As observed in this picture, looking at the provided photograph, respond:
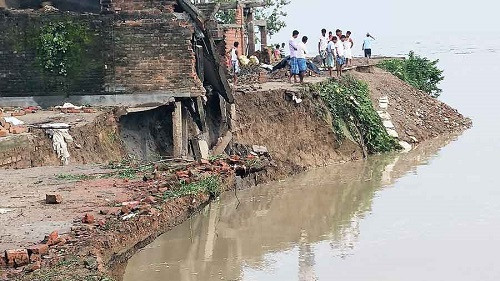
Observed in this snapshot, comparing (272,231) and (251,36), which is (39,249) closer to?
(272,231)

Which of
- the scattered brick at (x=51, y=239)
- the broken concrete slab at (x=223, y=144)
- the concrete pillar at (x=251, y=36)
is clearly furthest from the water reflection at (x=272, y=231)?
the concrete pillar at (x=251, y=36)

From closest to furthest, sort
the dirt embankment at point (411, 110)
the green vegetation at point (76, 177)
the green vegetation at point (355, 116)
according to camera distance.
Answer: the green vegetation at point (76, 177)
the green vegetation at point (355, 116)
the dirt embankment at point (411, 110)

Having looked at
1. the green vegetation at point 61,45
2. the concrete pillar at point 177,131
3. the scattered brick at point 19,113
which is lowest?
the concrete pillar at point 177,131

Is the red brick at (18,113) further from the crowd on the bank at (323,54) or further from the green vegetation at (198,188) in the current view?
the crowd on the bank at (323,54)

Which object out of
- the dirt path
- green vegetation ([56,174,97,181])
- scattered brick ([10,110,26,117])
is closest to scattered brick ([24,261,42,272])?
the dirt path

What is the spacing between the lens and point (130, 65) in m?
18.8

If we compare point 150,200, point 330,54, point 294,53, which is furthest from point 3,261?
point 330,54

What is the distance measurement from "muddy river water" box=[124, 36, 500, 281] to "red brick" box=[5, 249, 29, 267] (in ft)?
14.7

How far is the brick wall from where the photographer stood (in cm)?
1862

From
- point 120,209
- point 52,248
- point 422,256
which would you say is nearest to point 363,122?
point 422,256

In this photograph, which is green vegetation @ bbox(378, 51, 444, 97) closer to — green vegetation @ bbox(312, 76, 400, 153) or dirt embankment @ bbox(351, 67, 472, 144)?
dirt embankment @ bbox(351, 67, 472, 144)

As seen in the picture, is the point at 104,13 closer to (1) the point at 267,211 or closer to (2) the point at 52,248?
(1) the point at 267,211

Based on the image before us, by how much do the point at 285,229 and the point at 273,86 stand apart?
8.58m

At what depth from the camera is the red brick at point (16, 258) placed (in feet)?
26.6
